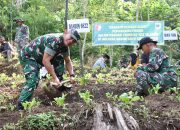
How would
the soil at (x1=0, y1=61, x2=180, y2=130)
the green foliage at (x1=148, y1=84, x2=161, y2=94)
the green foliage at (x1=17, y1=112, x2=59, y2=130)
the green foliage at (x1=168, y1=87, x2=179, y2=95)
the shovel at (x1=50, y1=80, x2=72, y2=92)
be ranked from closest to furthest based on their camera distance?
the green foliage at (x1=17, y1=112, x2=59, y2=130)
the soil at (x1=0, y1=61, x2=180, y2=130)
the green foliage at (x1=168, y1=87, x2=179, y2=95)
the green foliage at (x1=148, y1=84, x2=161, y2=94)
the shovel at (x1=50, y1=80, x2=72, y2=92)

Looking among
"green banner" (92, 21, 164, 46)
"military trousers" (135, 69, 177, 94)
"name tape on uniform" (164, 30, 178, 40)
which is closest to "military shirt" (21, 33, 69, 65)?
"military trousers" (135, 69, 177, 94)

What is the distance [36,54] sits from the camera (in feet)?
22.5

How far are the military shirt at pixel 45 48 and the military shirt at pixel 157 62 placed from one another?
4.99 ft

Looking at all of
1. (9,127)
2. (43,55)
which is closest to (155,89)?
(43,55)

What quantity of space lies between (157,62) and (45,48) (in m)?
2.05

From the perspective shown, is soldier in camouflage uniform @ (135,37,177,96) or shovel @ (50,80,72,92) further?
soldier in camouflage uniform @ (135,37,177,96)

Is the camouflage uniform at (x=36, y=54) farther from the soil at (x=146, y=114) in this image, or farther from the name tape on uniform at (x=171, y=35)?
the name tape on uniform at (x=171, y=35)

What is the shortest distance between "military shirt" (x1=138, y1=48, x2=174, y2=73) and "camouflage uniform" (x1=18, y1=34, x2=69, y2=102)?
59.8 inches

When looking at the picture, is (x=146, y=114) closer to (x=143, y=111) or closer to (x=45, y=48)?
(x=143, y=111)

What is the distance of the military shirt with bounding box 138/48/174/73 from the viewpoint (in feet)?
23.3

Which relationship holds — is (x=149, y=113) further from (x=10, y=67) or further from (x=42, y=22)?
(x=42, y=22)

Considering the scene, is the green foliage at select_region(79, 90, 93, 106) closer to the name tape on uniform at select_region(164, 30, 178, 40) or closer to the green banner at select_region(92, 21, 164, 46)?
the green banner at select_region(92, 21, 164, 46)

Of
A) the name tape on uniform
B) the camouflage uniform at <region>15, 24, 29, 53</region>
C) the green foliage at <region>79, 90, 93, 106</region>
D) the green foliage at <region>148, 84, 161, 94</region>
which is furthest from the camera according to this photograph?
the camouflage uniform at <region>15, 24, 29, 53</region>

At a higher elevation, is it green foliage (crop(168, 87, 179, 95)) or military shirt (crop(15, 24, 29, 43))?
military shirt (crop(15, 24, 29, 43))
